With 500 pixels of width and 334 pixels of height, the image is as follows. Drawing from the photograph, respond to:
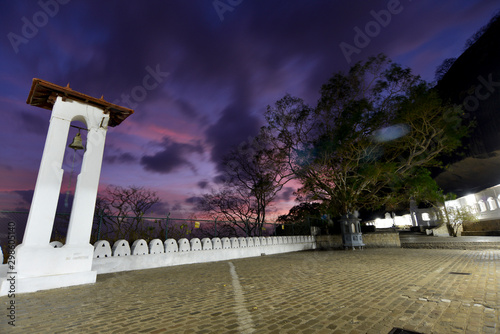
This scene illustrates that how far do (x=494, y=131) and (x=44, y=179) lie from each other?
135 feet

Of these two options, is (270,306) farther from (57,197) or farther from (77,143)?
(77,143)

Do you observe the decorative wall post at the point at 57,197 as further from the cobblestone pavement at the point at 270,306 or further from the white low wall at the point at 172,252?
the white low wall at the point at 172,252

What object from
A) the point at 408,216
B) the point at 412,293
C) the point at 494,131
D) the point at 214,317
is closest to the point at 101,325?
the point at 214,317

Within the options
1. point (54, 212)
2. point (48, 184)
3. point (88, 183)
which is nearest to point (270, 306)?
point (54, 212)

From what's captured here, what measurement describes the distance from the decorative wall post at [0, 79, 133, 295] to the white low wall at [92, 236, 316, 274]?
1.33 metres

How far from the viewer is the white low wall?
6706mm

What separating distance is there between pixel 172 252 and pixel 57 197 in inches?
172

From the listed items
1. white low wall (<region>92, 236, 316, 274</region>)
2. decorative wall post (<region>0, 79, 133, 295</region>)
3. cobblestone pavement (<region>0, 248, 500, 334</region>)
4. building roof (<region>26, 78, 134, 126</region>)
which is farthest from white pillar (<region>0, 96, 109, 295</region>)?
white low wall (<region>92, 236, 316, 274</region>)

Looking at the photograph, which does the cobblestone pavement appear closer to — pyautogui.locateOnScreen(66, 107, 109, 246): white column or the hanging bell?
pyautogui.locateOnScreen(66, 107, 109, 246): white column

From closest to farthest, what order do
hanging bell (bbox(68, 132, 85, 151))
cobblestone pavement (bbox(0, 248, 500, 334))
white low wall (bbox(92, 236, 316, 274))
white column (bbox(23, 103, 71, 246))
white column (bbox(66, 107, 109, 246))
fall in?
cobblestone pavement (bbox(0, 248, 500, 334)) < white column (bbox(23, 103, 71, 246)) < white column (bbox(66, 107, 109, 246)) < hanging bell (bbox(68, 132, 85, 151)) < white low wall (bbox(92, 236, 316, 274))

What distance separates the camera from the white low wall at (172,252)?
6.71m

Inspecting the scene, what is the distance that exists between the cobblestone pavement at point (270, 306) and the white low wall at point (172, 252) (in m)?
1.78

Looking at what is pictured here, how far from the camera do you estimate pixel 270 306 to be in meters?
3.30

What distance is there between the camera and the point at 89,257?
5.46 metres
